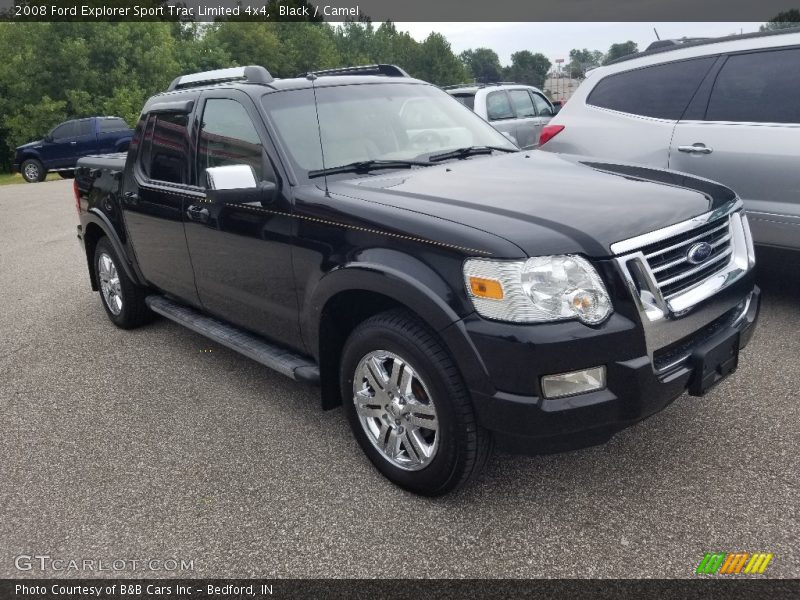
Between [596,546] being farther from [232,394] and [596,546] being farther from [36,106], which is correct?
[36,106]

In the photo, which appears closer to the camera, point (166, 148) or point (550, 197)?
point (550, 197)

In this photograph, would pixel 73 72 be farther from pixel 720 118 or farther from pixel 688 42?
pixel 720 118

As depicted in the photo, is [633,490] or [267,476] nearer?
[633,490]

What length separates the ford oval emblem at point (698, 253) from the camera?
2.83 metres

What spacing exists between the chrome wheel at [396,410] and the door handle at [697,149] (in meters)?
3.12

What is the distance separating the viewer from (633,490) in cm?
296

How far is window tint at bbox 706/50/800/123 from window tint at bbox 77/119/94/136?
21083 millimetres

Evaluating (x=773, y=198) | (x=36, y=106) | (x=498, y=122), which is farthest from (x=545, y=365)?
(x=36, y=106)

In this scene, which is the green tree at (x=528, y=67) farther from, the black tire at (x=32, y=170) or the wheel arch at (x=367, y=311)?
the wheel arch at (x=367, y=311)

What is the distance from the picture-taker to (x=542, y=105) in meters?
12.6

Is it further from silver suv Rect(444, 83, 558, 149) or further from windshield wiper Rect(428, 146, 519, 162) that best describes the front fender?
silver suv Rect(444, 83, 558, 149)

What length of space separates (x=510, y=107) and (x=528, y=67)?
13826cm

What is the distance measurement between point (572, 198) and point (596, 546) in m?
1.40

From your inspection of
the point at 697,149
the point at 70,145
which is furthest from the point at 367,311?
the point at 70,145
